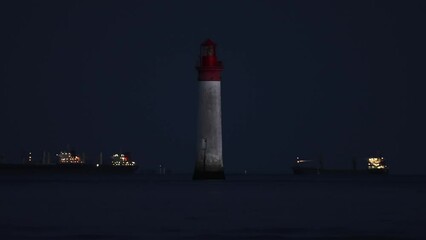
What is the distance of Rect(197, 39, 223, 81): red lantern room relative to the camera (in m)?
110

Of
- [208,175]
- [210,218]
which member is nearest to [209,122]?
[208,175]

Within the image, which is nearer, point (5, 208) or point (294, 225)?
point (294, 225)

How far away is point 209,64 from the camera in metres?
112

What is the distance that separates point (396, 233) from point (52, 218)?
18.3 metres

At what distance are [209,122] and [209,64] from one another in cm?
654

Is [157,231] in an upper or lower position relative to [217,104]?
lower

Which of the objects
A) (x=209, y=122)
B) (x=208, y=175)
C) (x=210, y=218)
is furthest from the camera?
(x=208, y=175)

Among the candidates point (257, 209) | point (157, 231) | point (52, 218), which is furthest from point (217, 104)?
point (157, 231)

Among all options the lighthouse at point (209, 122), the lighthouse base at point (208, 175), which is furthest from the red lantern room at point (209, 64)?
the lighthouse base at point (208, 175)

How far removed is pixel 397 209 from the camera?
70.1 metres

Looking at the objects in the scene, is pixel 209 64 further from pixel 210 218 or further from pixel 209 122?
pixel 210 218

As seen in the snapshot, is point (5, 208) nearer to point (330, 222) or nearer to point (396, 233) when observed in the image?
point (330, 222)

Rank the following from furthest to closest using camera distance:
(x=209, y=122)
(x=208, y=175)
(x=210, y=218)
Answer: (x=208, y=175) < (x=209, y=122) < (x=210, y=218)

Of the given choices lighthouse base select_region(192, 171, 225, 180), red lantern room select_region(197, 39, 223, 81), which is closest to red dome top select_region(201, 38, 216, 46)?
red lantern room select_region(197, 39, 223, 81)
